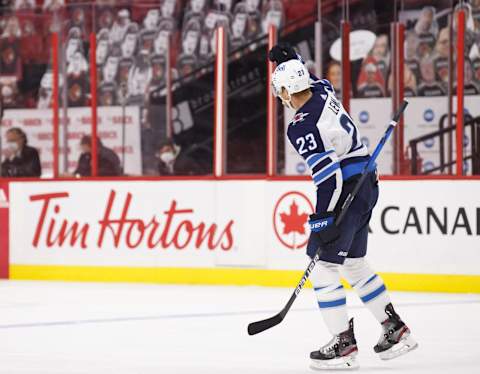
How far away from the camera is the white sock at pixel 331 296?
445 centimetres

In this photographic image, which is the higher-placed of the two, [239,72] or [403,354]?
[239,72]

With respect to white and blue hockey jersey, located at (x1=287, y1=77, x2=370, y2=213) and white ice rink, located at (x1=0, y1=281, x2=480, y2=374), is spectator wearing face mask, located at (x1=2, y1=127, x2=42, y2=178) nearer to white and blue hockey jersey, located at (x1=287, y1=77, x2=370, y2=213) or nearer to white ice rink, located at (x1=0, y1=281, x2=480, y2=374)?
A: white ice rink, located at (x1=0, y1=281, x2=480, y2=374)

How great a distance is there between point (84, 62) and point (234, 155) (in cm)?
142

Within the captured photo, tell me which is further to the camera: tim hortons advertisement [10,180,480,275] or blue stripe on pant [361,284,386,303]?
tim hortons advertisement [10,180,480,275]

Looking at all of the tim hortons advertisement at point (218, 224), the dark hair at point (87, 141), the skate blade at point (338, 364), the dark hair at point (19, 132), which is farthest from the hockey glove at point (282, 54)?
the dark hair at point (19, 132)

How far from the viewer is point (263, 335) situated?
17.7ft

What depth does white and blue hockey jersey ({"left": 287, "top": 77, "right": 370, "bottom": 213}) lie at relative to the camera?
4.39m

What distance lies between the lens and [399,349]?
4.50 m

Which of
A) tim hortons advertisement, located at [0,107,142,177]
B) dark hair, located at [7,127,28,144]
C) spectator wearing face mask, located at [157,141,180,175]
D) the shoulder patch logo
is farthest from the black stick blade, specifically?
dark hair, located at [7,127,28,144]

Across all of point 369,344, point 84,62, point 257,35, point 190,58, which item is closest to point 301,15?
point 257,35

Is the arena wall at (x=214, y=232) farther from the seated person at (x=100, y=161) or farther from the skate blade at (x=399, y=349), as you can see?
the skate blade at (x=399, y=349)

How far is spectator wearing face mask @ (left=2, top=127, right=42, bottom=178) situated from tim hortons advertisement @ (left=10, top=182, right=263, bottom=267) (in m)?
0.13

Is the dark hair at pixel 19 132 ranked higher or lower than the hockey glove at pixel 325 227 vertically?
higher

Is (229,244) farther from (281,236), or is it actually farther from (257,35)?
(257,35)
